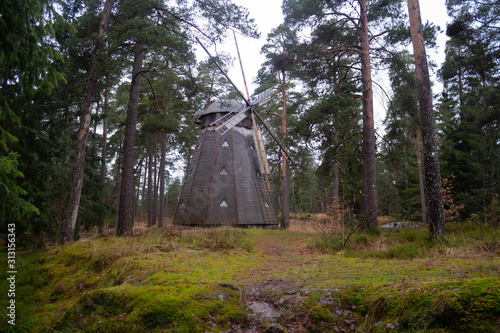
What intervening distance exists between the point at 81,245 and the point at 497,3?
53.6 feet

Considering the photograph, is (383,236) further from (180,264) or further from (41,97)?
(41,97)

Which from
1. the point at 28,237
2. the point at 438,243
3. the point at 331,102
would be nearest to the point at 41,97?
the point at 28,237

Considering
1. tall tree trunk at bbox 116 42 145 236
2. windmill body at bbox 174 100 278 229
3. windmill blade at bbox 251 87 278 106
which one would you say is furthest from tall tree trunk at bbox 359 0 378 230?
windmill blade at bbox 251 87 278 106

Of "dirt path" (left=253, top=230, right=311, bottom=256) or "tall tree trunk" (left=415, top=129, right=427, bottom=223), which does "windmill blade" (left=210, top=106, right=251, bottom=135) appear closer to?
"dirt path" (left=253, top=230, right=311, bottom=256)

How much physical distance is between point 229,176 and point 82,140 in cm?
1070

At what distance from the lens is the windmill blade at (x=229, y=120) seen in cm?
2000

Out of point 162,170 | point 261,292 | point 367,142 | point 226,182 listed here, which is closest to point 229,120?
point 226,182

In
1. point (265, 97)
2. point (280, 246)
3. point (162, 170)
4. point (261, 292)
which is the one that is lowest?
point (280, 246)

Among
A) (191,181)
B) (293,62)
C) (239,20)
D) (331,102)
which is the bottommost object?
(191,181)

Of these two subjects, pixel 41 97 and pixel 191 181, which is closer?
pixel 41 97

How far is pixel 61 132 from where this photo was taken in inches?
547

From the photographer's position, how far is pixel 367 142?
11.2m

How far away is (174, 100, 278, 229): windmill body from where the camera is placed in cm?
1902

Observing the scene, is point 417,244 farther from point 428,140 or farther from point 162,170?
point 162,170
